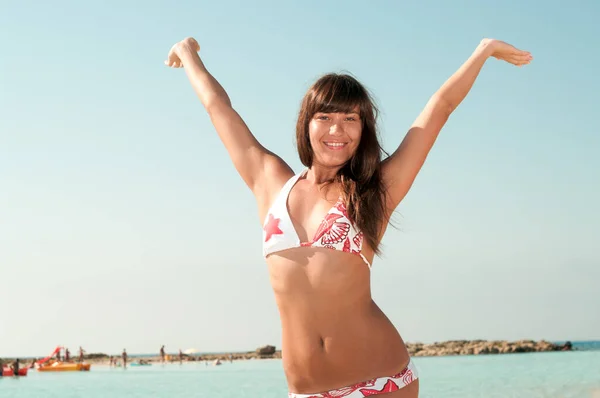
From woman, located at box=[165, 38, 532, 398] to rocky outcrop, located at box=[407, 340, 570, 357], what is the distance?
63681mm

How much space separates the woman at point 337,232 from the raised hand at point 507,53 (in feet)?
1.11

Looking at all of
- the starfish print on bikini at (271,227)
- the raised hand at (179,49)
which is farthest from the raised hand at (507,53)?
the raised hand at (179,49)

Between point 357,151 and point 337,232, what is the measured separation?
0.41m

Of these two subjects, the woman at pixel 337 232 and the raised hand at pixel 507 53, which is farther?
the raised hand at pixel 507 53

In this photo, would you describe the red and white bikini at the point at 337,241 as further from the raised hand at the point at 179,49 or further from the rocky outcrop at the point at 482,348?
the rocky outcrop at the point at 482,348

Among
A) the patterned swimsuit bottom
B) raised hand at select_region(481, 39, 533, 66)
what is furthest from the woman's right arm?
raised hand at select_region(481, 39, 533, 66)

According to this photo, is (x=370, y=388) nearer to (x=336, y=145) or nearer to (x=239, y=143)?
(x=336, y=145)

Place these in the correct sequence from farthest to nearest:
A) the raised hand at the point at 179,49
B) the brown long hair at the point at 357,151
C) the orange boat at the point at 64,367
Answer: the orange boat at the point at 64,367 → the raised hand at the point at 179,49 → the brown long hair at the point at 357,151

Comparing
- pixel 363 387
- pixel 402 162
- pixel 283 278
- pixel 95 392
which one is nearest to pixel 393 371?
pixel 363 387

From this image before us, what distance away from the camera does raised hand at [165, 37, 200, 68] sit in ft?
12.8

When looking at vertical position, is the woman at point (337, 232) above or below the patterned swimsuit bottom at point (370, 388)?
above

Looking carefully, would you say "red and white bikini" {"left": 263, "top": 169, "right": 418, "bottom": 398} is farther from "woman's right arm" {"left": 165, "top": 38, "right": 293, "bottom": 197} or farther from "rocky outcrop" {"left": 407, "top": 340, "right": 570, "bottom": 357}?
"rocky outcrop" {"left": 407, "top": 340, "right": 570, "bottom": 357}

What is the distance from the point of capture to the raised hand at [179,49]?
3.90m

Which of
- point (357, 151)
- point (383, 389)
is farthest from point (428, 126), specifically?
point (383, 389)
